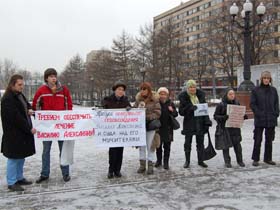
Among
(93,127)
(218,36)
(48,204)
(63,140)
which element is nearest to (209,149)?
(93,127)

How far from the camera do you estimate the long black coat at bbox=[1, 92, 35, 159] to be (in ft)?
18.7

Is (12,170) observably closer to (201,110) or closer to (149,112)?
(149,112)

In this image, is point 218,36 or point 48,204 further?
point 218,36

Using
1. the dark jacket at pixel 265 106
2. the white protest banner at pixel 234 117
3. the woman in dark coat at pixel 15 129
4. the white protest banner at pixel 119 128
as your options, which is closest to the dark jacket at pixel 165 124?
the white protest banner at pixel 119 128

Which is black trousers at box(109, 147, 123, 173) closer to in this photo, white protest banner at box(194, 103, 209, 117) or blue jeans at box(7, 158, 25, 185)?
blue jeans at box(7, 158, 25, 185)

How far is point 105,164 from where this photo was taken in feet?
25.4

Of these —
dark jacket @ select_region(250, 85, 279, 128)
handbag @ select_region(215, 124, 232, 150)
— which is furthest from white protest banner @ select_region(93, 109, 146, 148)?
dark jacket @ select_region(250, 85, 279, 128)

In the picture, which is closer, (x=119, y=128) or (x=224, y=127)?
(x=119, y=128)

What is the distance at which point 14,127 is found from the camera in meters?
5.77

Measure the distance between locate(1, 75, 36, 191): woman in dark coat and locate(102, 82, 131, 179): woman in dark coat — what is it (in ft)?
4.89

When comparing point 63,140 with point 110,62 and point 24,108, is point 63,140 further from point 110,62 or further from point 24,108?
point 110,62

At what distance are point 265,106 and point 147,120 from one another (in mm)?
2599

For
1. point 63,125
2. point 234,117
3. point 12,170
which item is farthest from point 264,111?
point 12,170

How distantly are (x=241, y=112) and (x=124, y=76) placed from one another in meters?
38.2
